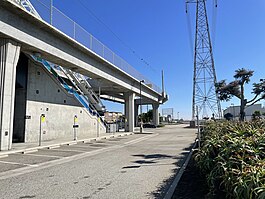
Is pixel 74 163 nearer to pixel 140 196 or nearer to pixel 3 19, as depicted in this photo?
pixel 140 196

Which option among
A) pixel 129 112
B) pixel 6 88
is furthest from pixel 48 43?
pixel 129 112

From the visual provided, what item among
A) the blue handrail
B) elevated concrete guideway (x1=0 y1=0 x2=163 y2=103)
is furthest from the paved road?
the blue handrail

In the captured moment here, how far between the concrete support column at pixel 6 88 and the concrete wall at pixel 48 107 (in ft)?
16.8

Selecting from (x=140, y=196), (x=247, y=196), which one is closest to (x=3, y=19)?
(x=140, y=196)

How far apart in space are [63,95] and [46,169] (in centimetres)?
1470

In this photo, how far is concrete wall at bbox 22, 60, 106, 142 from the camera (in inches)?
757

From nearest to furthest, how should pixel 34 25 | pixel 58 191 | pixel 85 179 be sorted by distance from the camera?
pixel 58 191 → pixel 85 179 → pixel 34 25

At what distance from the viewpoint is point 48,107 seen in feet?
68.8

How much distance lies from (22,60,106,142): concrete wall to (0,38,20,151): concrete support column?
16.8 feet

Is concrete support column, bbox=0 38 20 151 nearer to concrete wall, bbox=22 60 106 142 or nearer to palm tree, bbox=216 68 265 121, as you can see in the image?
concrete wall, bbox=22 60 106 142

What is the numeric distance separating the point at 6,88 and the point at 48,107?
24.8 ft

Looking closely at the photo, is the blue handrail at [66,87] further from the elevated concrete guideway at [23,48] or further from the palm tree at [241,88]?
the palm tree at [241,88]

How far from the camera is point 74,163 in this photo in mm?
10539

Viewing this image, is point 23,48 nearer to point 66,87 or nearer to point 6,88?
point 6,88
